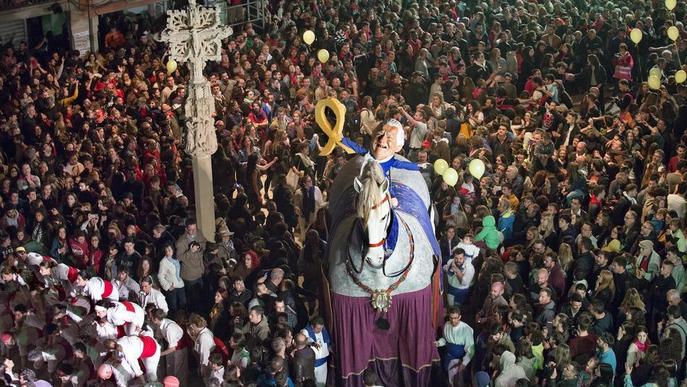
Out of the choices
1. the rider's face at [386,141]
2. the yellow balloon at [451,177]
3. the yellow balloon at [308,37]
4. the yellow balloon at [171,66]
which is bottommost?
the yellow balloon at [451,177]

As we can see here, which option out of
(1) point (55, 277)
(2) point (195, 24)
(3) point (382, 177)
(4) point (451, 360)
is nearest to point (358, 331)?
(4) point (451, 360)

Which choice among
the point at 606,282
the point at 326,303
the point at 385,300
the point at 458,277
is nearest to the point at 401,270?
the point at 385,300

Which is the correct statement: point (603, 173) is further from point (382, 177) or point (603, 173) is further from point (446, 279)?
point (382, 177)

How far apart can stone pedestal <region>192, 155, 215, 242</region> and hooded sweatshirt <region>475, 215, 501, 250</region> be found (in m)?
3.52

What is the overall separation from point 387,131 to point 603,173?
4.38m

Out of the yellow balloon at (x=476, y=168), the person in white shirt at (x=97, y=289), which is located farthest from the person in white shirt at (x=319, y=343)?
the yellow balloon at (x=476, y=168)

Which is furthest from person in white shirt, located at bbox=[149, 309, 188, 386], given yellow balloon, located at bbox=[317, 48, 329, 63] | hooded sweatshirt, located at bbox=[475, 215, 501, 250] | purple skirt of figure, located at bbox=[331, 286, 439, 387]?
yellow balloon, located at bbox=[317, 48, 329, 63]

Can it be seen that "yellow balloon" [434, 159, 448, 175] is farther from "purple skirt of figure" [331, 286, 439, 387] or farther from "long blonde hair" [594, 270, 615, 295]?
"purple skirt of figure" [331, 286, 439, 387]

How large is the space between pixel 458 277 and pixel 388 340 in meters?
1.56

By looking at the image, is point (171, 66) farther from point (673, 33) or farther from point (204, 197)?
point (673, 33)

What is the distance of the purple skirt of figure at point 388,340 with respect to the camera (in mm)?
13914

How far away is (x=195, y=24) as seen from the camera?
1653cm

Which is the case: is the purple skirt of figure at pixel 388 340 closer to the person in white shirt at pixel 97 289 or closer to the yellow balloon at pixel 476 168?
the person in white shirt at pixel 97 289

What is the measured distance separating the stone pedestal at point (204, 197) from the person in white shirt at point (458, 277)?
342 cm
